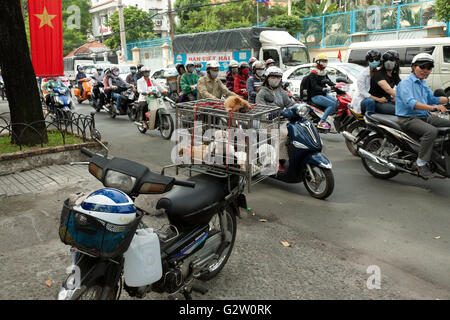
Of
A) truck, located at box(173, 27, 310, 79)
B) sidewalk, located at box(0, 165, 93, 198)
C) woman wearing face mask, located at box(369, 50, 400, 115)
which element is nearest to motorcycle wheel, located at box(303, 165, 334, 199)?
woman wearing face mask, located at box(369, 50, 400, 115)

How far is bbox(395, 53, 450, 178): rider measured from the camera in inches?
200

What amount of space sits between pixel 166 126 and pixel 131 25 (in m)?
36.3

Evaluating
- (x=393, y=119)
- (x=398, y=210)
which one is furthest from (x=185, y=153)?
(x=393, y=119)

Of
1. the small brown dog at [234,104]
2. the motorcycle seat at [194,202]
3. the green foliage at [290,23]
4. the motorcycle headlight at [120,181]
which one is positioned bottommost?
the motorcycle seat at [194,202]

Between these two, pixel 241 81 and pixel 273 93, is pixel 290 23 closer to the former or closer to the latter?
pixel 241 81

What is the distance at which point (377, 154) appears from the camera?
589cm

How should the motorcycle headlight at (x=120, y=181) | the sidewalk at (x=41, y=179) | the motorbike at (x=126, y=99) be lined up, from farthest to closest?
1. the motorbike at (x=126, y=99)
2. the sidewalk at (x=41, y=179)
3. the motorcycle headlight at (x=120, y=181)

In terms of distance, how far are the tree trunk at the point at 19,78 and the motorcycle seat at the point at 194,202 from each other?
4680mm

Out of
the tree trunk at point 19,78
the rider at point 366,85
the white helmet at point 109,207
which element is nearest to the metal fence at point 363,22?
the rider at point 366,85

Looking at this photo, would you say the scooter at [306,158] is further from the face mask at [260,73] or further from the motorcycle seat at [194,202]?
the face mask at [260,73]

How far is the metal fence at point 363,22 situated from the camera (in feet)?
69.3
